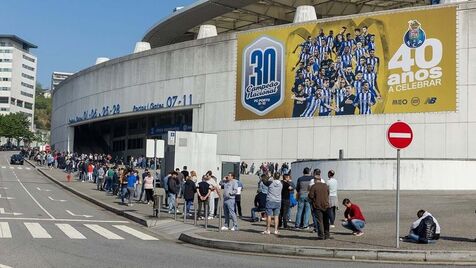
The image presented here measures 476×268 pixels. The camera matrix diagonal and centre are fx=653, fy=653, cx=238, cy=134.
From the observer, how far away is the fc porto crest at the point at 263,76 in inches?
2188

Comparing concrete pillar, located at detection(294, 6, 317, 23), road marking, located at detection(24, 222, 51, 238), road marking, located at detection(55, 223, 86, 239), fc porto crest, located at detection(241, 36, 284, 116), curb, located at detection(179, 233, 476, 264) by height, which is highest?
concrete pillar, located at detection(294, 6, 317, 23)

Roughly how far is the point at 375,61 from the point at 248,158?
1435cm

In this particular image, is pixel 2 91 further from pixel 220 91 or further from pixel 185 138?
pixel 185 138

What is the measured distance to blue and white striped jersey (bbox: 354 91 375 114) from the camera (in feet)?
168

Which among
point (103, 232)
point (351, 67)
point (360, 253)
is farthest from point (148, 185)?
Answer: point (351, 67)

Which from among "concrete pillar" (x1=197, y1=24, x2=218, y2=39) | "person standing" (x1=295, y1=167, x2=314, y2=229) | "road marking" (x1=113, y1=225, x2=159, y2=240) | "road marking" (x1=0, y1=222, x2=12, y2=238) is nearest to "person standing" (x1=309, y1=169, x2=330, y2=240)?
"person standing" (x1=295, y1=167, x2=314, y2=229)

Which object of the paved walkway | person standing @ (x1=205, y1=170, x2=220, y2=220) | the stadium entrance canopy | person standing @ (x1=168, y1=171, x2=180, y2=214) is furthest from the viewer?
the stadium entrance canopy

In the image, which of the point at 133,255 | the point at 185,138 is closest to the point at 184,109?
the point at 185,138

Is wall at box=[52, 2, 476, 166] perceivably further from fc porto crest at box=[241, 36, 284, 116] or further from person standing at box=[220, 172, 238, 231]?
person standing at box=[220, 172, 238, 231]

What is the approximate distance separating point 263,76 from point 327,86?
6303 mm

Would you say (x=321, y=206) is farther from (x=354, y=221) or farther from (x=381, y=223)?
(x=381, y=223)

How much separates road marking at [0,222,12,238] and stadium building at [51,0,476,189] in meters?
18.9

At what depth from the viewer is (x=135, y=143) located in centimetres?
7981

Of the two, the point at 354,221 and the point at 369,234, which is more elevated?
the point at 354,221
